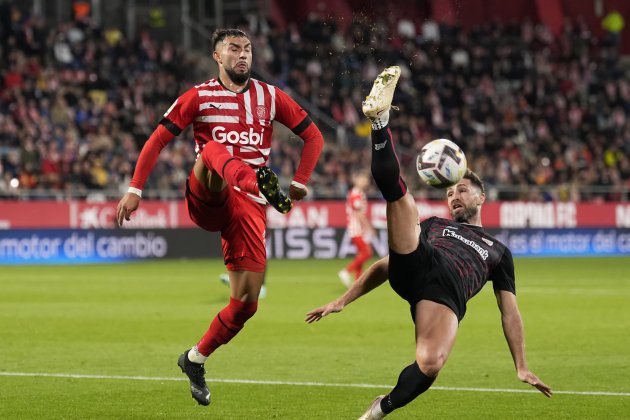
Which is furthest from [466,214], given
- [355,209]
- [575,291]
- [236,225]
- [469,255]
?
[355,209]

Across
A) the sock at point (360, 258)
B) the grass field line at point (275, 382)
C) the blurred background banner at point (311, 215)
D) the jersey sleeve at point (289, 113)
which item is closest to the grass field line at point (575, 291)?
the sock at point (360, 258)

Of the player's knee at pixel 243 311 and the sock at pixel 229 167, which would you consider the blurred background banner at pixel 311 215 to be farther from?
the sock at pixel 229 167

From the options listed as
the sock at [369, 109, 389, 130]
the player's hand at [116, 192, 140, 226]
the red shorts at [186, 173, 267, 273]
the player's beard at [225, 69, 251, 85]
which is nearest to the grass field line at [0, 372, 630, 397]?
the red shorts at [186, 173, 267, 273]

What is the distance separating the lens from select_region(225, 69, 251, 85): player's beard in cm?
936

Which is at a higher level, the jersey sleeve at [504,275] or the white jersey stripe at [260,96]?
the white jersey stripe at [260,96]

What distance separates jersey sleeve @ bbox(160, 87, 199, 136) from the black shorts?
7.92ft

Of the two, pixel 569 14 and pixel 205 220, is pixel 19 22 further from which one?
pixel 205 220

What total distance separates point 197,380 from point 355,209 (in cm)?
1368

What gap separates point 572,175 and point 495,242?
28.5 meters

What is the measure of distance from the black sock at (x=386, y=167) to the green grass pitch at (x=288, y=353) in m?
2.06

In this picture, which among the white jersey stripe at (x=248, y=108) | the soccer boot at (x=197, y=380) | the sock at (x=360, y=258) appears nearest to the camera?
the soccer boot at (x=197, y=380)

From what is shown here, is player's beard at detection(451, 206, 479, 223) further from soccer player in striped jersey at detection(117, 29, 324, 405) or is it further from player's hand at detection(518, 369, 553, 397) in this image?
soccer player in striped jersey at detection(117, 29, 324, 405)

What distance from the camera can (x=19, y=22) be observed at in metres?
32.8

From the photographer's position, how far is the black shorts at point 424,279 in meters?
7.48
